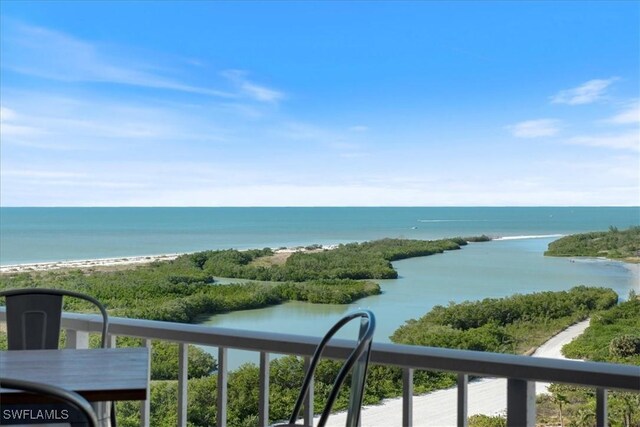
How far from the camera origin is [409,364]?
1.68 metres

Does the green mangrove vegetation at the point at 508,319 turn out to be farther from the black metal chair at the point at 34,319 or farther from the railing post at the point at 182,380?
the black metal chair at the point at 34,319

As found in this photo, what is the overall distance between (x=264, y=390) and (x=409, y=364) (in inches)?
21.5

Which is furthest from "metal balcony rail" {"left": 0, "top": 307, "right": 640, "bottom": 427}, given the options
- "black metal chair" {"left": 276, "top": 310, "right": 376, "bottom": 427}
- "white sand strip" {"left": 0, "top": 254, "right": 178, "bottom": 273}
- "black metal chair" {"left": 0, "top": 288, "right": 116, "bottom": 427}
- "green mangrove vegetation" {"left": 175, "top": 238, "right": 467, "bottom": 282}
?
"white sand strip" {"left": 0, "top": 254, "right": 178, "bottom": 273}

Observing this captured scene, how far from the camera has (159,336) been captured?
6.90 ft

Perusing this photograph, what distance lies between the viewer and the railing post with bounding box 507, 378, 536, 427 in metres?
1.59

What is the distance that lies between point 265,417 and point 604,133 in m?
13.9

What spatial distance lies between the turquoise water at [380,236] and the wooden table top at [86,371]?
582 centimetres

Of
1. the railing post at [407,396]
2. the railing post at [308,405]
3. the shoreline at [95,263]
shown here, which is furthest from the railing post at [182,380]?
the shoreline at [95,263]

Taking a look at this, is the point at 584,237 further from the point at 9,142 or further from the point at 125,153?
the point at 9,142

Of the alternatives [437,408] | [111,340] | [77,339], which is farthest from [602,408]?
[437,408]

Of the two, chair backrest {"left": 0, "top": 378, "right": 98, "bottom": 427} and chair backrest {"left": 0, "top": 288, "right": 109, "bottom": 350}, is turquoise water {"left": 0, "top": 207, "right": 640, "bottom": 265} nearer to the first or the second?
chair backrest {"left": 0, "top": 288, "right": 109, "bottom": 350}

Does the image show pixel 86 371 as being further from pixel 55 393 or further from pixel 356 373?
pixel 356 373

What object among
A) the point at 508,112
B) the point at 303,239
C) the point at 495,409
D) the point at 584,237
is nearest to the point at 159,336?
the point at 495,409

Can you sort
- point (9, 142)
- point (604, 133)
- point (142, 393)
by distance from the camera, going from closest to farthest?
1. point (142, 393)
2. point (604, 133)
3. point (9, 142)
